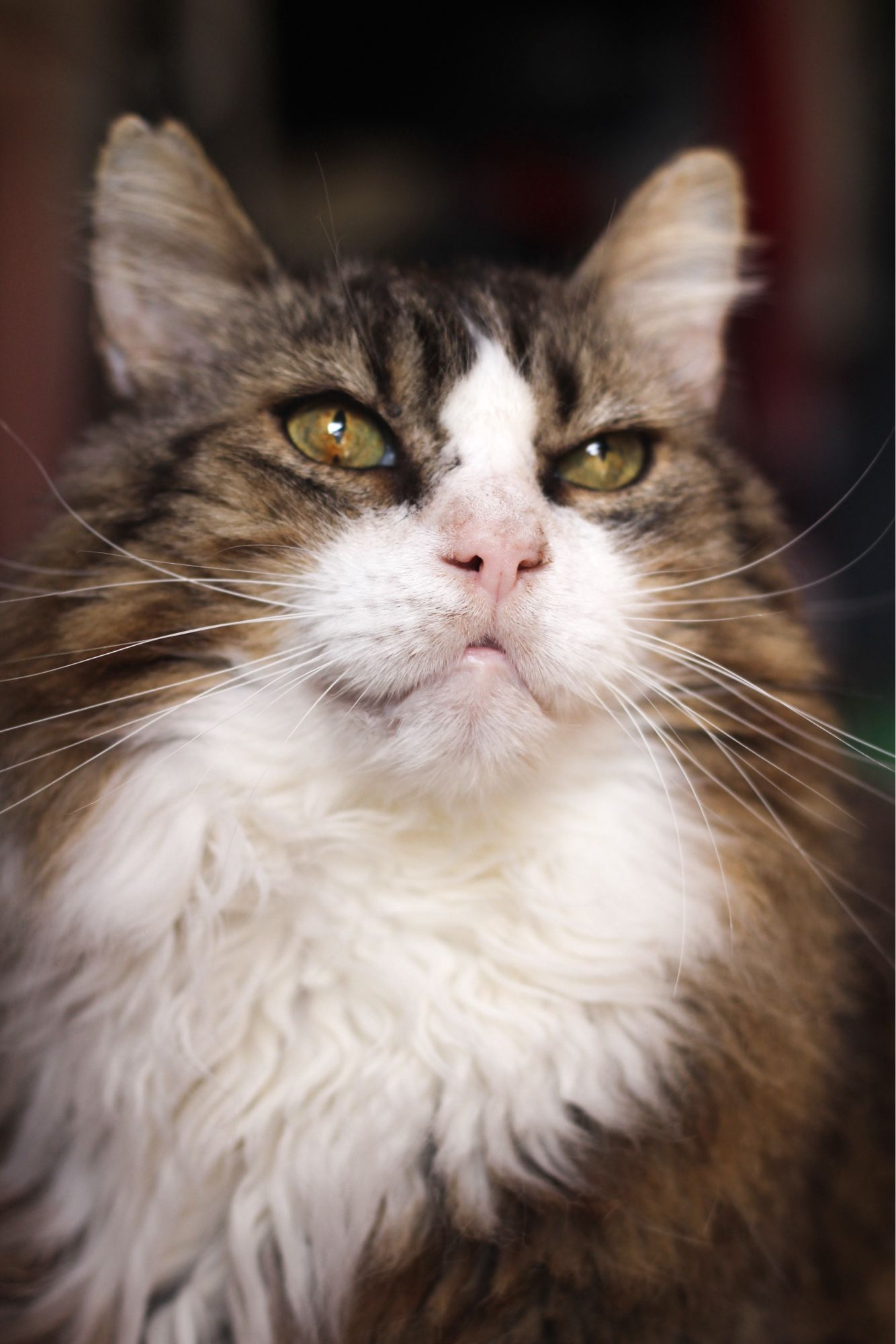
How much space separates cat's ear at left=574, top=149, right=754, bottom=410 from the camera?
864 mm

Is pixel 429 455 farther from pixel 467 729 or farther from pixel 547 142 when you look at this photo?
pixel 547 142

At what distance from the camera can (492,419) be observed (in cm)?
74

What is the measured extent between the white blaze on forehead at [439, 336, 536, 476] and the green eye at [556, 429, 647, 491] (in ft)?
0.18

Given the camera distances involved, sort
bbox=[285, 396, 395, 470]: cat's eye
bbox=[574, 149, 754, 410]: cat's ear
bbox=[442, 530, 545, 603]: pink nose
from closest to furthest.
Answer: bbox=[442, 530, 545, 603]: pink nose → bbox=[285, 396, 395, 470]: cat's eye → bbox=[574, 149, 754, 410]: cat's ear

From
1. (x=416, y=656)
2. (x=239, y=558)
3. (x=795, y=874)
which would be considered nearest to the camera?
(x=416, y=656)

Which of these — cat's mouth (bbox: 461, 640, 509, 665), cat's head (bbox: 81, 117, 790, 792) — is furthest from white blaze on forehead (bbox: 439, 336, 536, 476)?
cat's mouth (bbox: 461, 640, 509, 665)

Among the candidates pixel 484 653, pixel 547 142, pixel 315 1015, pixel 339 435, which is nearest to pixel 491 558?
pixel 484 653

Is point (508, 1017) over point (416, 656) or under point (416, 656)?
under

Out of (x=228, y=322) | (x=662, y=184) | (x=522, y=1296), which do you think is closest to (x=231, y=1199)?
(x=522, y=1296)

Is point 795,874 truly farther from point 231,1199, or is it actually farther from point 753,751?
point 231,1199

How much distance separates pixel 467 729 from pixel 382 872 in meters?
0.15

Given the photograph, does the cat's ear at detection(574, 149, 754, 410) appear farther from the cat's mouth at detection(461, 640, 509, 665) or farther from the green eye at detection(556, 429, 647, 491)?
the cat's mouth at detection(461, 640, 509, 665)

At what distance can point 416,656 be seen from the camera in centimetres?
64

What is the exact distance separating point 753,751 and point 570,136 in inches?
24.0
